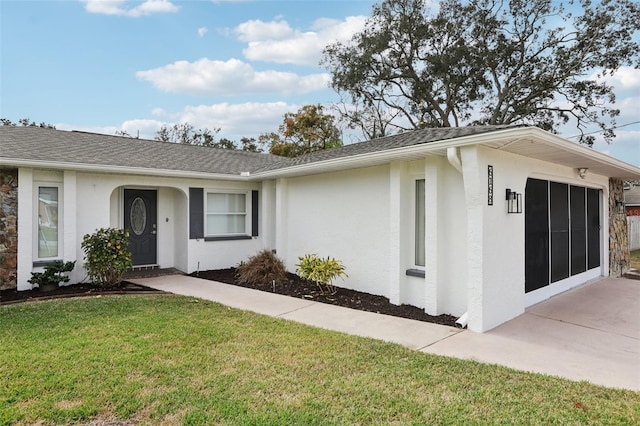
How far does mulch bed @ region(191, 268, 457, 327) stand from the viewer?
20.2 ft

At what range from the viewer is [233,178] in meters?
10.3

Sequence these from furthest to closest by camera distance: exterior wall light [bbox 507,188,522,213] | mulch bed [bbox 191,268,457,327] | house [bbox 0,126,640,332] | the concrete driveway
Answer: mulch bed [bbox 191,268,457,327] < exterior wall light [bbox 507,188,522,213] < house [bbox 0,126,640,332] < the concrete driveway

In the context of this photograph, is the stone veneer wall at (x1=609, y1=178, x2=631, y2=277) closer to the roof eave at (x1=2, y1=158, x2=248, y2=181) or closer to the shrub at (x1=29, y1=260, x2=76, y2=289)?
the roof eave at (x1=2, y1=158, x2=248, y2=181)

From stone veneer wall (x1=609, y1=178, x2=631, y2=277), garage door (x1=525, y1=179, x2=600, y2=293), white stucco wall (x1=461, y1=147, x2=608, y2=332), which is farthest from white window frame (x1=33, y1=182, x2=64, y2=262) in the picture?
stone veneer wall (x1=609, y1=178, x2=631, y2=277)

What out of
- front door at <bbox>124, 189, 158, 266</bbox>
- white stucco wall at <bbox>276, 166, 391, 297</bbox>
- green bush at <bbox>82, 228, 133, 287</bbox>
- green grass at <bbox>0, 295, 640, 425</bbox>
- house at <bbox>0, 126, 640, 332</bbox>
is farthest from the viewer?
front door at <bbox>124, 189, 158, 266</bbox>

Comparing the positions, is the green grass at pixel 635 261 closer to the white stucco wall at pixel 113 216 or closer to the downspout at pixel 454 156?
the downspout at pixel 454 156

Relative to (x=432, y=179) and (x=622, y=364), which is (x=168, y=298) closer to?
(x=432, y=179)

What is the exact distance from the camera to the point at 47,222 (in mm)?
8125

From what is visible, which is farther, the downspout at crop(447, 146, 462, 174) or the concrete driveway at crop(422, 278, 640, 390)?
the downspout at crop(447, 146, 462, 174)

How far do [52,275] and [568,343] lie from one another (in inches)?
359

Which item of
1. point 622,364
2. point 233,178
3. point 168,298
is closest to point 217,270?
point 233,178

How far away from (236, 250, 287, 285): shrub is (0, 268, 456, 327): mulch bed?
6.1 inches

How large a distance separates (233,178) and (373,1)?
17325mm

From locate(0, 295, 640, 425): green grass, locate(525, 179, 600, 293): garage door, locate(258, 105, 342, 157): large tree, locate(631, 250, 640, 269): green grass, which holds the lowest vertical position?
locate(0, 295, 640, 425): green grass
